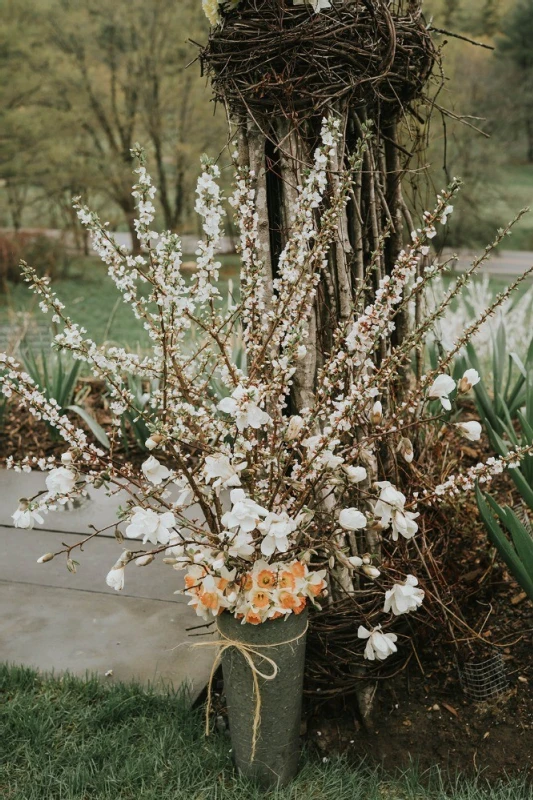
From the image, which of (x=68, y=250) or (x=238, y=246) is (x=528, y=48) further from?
(x=238, y=246)

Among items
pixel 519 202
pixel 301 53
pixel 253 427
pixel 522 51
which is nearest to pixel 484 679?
pixel 253 427

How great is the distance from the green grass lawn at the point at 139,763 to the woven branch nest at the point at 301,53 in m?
1.70

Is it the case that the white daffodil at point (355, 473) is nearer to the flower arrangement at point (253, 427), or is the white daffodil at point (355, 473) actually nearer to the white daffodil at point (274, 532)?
the flower arrangement at point (253, 427)

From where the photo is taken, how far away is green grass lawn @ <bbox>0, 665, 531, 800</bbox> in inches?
79.2

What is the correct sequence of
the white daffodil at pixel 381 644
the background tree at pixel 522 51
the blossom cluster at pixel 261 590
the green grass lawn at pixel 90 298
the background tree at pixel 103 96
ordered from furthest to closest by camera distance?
the background tree at pixel 522 51 → the background tree at pixel 103 96 → the green grass lawn at pixel 90 298 → the white daffodil at pixel 381 644 → the blossom cluster at pixel 261 590

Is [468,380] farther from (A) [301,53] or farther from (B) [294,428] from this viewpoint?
(A) [301,53]

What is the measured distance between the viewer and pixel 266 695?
1963 mm

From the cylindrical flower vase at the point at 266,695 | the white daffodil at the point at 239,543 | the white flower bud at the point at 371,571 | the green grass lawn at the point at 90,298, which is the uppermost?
the white daffodil at the point at 239,543

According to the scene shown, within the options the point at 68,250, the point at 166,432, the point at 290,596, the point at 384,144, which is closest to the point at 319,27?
the point at 384,144

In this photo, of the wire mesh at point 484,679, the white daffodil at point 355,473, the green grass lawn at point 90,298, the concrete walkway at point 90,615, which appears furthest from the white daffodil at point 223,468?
the green grass lawn at point 90,298

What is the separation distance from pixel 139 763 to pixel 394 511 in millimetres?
973

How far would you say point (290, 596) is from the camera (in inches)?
73.3

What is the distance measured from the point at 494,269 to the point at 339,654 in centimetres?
1590

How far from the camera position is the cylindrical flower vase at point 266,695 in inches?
75.4
